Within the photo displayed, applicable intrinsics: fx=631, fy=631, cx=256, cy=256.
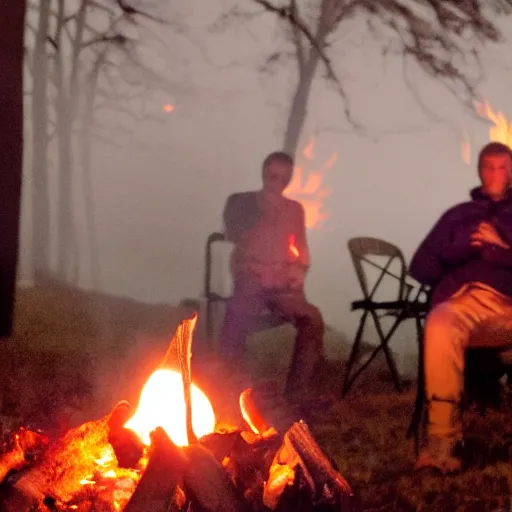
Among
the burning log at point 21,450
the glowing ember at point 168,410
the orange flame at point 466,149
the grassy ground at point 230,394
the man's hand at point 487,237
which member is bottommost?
the grassy ground at point 230,394

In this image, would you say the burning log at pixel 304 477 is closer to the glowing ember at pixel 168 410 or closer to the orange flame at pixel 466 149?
the glowing ember at pixel 168 410

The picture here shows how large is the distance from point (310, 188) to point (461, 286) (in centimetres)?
188

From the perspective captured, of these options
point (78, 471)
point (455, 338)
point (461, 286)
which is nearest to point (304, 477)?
point (78, 471)

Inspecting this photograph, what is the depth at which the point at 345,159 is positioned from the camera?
4.30 m

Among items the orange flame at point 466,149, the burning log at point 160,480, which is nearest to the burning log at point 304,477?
the burning log at point 160,480

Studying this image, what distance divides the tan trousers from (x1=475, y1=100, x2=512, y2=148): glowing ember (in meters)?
1.56

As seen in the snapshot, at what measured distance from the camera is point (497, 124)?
4016 millimetres

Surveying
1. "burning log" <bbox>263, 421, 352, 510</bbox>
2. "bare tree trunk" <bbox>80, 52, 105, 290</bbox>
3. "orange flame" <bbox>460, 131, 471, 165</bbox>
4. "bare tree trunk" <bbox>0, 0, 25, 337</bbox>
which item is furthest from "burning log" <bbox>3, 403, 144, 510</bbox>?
"orange flame" <bbox>460, 131, 471, 165</bbox>

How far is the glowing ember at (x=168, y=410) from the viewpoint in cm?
182

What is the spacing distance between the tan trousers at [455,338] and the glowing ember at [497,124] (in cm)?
156

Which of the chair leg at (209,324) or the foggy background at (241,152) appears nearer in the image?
the chair leg at (209,324)

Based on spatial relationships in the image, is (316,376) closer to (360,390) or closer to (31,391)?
(360,390)

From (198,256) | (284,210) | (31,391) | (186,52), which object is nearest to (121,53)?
(186,52)

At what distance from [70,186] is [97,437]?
2907 mm
